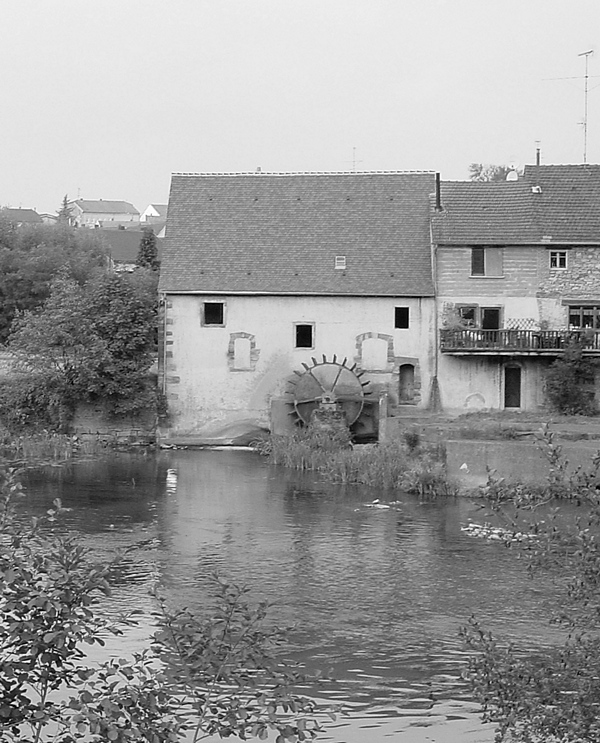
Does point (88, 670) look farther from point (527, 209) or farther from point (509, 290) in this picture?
point (527, 209)

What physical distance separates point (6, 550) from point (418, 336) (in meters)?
28.7

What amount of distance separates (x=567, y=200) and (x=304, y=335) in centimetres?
851

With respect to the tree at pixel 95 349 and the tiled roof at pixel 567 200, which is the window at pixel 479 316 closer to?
the tiled roof at pixel 567 200

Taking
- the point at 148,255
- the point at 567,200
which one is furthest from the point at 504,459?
the point at 148,255

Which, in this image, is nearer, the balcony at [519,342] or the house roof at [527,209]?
the balcony at [519,342]

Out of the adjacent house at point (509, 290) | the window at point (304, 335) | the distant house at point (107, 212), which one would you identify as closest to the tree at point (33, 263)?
the window at point (304, 335)

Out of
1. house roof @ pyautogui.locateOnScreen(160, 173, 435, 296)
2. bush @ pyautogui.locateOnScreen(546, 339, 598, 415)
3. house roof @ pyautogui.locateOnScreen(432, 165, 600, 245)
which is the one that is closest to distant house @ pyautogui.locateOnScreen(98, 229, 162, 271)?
house roof @ pyautogui.locateOnScreen(160, 173, 435, 296)

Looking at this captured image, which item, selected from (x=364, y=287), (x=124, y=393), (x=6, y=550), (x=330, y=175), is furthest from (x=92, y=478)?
(x=6, y=550)

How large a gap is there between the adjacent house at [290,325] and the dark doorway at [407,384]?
3 centimetres

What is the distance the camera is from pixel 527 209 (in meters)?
36.3

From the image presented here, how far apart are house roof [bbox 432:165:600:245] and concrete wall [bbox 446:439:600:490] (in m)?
9.58

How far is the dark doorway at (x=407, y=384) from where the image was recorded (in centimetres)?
3606

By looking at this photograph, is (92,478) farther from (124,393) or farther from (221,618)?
(221,618)

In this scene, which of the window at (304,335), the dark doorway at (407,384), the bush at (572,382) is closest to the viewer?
the bush at (572,382)
